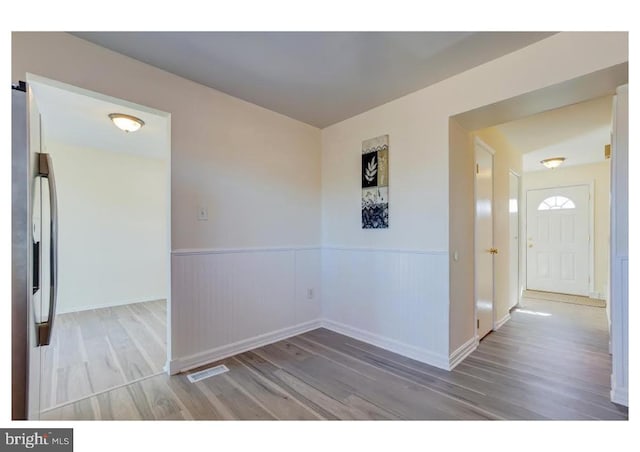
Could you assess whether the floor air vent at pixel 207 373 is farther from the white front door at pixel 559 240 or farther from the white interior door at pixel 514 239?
the white front door at pixel 559 240

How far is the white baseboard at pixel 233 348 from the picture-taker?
2178 mm

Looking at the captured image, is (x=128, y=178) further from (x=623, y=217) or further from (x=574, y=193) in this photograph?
(x=574, y=193)

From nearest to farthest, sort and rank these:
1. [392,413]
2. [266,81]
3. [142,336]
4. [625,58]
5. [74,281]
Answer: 1. [625,58]
2. [392,413]
3. [266,81]
4. [142,336]
5. [74,281]

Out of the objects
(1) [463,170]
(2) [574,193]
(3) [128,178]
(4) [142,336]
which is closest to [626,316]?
(1) [463,170]

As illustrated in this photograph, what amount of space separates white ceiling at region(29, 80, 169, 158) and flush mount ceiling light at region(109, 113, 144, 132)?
4 centimetres

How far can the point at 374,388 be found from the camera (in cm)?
195

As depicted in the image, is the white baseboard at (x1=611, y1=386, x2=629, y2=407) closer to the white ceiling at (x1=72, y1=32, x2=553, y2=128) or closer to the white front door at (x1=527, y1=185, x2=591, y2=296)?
the white ceiling at (x1=72, y1=32, x2=553, y2=128)

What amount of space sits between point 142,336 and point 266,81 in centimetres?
285

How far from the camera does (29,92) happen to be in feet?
3.23

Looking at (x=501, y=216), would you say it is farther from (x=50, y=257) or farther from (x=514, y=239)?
(x=50, y=257)

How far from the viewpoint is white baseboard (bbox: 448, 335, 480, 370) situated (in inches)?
89.0

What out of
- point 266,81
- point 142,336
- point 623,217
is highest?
point 266,81
